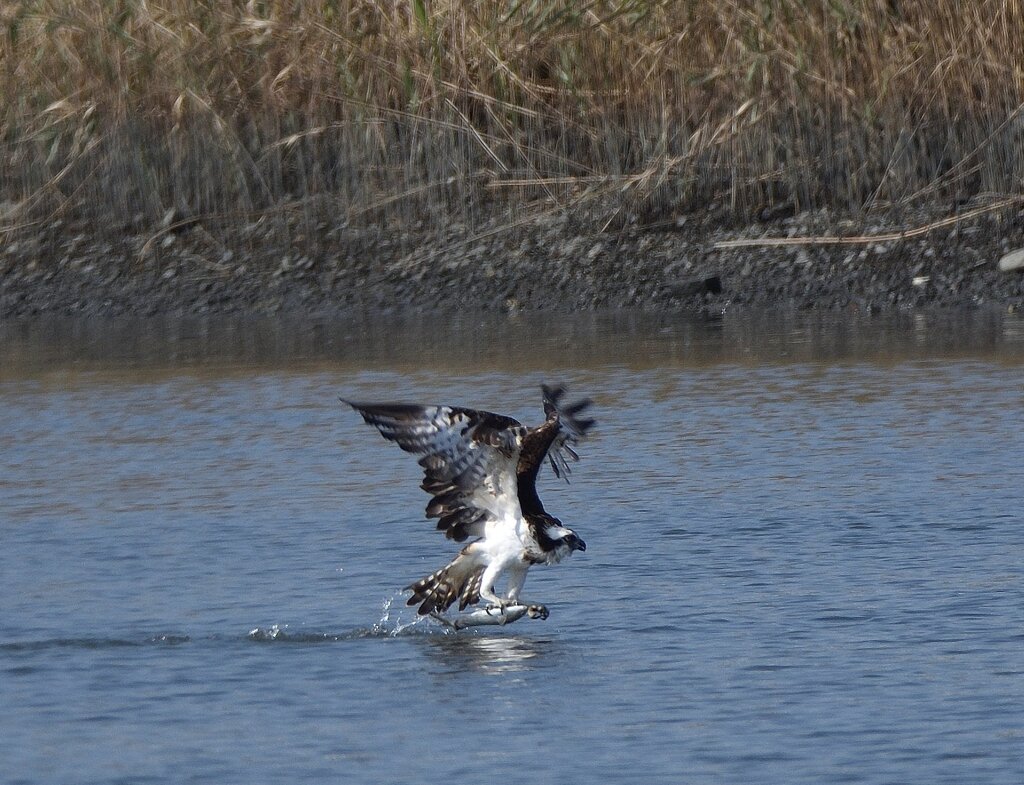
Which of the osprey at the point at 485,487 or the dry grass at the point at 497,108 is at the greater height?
the dry grass at the point at 497,108

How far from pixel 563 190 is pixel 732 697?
10221 mm

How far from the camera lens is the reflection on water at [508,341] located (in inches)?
499

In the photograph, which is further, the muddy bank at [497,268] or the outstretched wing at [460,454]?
the muddy bank at [497,268]

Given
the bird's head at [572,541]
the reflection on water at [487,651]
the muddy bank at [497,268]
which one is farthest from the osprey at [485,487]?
the muddy bank at [497,268]

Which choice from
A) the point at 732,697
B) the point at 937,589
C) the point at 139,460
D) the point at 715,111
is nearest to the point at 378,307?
the point at 715,111

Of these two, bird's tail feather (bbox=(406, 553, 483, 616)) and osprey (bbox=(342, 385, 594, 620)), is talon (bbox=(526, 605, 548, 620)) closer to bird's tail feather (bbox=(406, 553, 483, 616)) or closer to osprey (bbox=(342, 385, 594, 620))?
osprey (bbox=(342, 385, 594, 620))


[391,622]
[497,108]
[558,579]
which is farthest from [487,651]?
A: [497,108]

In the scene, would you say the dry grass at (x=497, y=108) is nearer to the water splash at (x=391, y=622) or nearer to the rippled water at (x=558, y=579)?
the rippled water at (x=558, y=579)

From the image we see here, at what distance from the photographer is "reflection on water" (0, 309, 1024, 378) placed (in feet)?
41.5

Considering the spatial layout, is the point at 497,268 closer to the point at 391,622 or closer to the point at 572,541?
the point at 391,622

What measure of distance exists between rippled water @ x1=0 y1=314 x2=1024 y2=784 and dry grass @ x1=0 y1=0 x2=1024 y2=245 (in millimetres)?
2479

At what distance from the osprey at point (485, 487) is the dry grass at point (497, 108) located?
326 inches

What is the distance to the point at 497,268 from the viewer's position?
15641 mm

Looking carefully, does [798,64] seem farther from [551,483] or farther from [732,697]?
[732,697]
